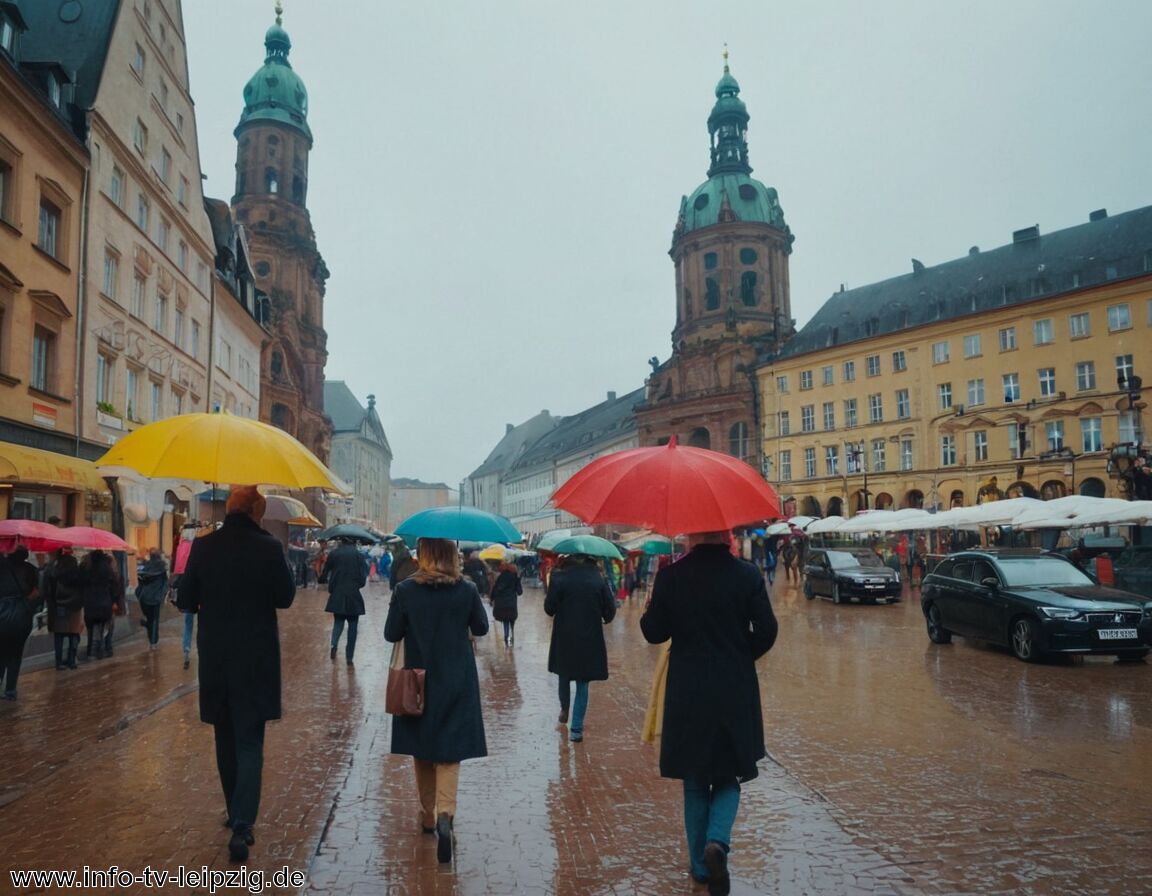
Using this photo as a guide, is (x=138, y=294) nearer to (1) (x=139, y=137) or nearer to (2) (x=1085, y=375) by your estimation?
(1) (x=139, y=137)

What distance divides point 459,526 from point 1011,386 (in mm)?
Result: 50867

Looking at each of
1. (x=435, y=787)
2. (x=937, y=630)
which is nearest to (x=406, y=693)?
(x=435, y=787)

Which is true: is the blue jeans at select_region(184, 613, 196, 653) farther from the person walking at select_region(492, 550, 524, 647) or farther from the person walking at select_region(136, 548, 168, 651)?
the person walking at select_region(492, 550, 524, 647)

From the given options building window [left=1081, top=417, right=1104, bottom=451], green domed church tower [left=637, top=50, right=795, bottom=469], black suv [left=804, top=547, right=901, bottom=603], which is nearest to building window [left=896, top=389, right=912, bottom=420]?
building window [left=1081, top=417, right=1104, bottom=451]

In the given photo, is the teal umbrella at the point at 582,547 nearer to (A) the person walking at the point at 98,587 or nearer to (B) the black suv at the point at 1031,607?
(B) the black suv at the point at 1031,607

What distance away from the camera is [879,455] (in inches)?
2271

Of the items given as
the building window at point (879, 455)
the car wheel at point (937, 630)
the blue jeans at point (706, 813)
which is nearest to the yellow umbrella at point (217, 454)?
the blue jeans at point (706, 813)

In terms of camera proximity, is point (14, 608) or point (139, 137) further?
point (139, 137)

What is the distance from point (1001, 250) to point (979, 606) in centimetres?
4914

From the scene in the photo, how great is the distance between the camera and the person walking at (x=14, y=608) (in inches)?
381

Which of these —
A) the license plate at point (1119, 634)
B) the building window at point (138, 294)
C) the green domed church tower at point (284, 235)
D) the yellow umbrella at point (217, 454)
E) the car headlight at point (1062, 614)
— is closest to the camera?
the yellow umbrella at point (217, 454)

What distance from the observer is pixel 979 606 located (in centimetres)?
1429

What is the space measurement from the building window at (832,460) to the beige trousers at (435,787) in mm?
57729

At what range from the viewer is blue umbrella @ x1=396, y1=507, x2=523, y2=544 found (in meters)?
6.43
